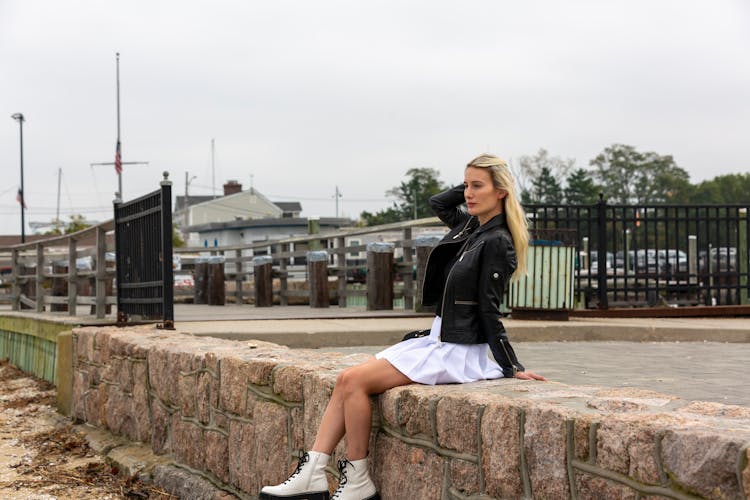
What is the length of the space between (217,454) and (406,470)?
230 centimetres

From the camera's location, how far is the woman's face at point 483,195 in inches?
178

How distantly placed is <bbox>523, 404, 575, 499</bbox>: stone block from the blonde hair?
3.95 ft

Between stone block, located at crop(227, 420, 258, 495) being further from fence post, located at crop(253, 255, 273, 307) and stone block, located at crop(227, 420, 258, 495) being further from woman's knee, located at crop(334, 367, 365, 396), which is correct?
fence post, located at crop(253, 255, 273, 307)

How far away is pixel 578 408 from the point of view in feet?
11.1

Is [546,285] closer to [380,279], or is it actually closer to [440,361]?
[380,279]

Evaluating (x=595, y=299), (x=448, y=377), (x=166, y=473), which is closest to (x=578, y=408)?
(x=448, y=377)

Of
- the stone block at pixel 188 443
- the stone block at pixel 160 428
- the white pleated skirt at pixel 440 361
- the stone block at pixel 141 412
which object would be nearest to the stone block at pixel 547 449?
the white pleated skirt at pixel 440 361

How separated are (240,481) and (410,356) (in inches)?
75.4

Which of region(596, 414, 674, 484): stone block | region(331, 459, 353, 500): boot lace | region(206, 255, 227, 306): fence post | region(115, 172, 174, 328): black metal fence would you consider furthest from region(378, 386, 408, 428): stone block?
region(206, 255, 227, 306): fence post

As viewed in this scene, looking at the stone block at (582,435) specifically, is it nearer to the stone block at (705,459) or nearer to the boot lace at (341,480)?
the stone block at (705,459)

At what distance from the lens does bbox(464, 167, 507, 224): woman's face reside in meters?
4.52

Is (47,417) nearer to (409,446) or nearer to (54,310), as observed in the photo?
(54,310)

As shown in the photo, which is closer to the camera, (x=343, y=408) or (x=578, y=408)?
(x=578, y=408)

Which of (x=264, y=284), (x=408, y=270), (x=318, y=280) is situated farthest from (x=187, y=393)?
(x=264, y=284)
